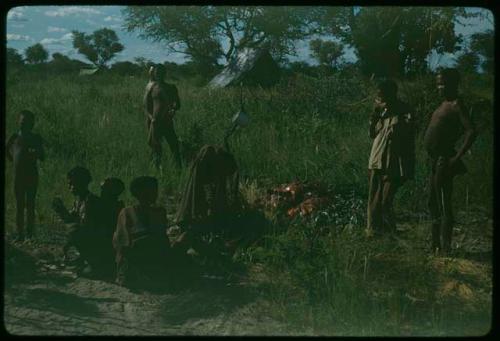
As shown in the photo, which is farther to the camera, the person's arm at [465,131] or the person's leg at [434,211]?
the person's leg at [434,211]

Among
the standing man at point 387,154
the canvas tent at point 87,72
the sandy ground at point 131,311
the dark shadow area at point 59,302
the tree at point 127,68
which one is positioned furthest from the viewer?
the canvas tent at point 87,72

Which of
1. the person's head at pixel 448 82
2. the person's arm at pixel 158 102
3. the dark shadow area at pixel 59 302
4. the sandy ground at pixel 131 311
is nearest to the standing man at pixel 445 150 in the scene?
the person's head at pixel 448 82

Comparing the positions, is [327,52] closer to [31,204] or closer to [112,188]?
[112,188]

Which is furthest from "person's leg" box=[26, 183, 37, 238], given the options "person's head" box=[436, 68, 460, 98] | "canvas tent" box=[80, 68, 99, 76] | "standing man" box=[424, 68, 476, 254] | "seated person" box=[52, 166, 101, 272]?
"person's head" box=[436, 68, 460, 98]

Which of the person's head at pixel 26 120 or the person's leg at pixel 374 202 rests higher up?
the person's head at pixel 26 120

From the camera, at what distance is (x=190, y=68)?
4430 millimetres

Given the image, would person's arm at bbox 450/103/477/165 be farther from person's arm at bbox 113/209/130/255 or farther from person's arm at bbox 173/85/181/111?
person's arm at bbox 113/209/130/255

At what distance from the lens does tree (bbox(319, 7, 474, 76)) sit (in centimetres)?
417

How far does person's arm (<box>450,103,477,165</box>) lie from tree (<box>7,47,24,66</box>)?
9.73 feet

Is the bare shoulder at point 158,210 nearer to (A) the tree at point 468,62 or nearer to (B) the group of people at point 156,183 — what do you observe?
(B) the group of people at point 156,183

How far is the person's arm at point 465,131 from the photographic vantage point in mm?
4141

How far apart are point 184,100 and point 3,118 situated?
48.2 inches

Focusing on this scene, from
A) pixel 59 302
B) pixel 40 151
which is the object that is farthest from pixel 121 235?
pixel 40 151
